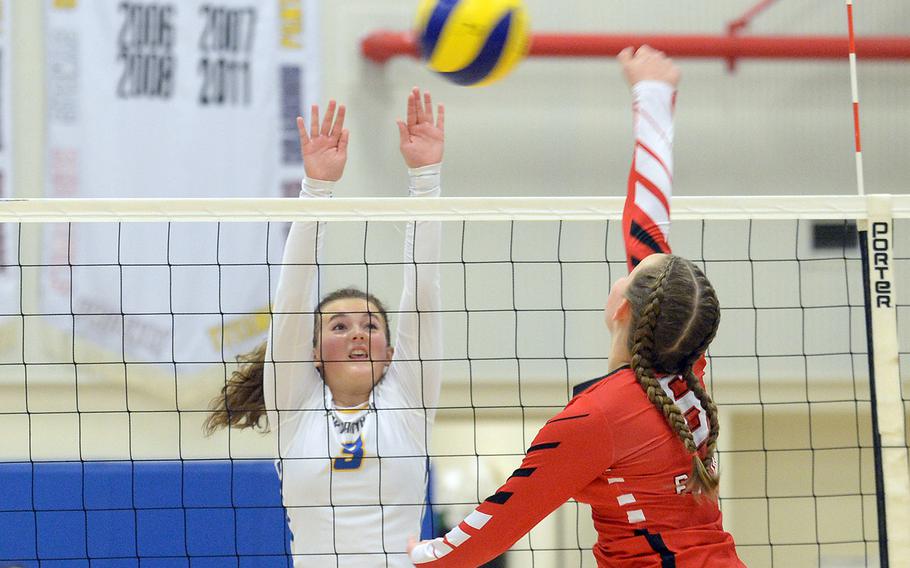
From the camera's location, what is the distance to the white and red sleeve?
262 centimetres

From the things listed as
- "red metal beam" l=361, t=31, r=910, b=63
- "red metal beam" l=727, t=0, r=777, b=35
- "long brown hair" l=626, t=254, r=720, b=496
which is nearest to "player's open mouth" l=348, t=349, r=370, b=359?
"long brown hair" l=626, t=254, r=720, b=496

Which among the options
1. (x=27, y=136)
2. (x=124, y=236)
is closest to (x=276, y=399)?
(x=124, y=236)

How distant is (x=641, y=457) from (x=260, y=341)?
5105 millimetres

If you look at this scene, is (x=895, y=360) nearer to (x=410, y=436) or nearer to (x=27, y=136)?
(x=410, y=436)

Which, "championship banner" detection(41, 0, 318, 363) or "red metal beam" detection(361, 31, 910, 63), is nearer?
"championship banner" detection(41, 0, 318, 363)

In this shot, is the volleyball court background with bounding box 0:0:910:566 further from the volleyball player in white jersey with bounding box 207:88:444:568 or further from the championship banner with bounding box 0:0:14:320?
the volleyball player in white jersey with bounding box 207:88:444:568

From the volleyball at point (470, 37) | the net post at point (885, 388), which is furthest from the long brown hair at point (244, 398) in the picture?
the net post at point (885, 388)

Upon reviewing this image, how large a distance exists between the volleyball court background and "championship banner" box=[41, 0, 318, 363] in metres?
0.02

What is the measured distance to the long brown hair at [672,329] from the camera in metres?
2.20

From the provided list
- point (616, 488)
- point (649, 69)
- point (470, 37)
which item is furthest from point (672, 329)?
point (470, 37)

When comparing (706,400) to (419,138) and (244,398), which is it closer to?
(419,138)

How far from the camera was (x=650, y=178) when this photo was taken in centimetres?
272

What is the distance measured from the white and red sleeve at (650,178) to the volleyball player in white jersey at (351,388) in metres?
0.60

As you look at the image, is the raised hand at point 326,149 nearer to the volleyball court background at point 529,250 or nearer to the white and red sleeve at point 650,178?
the white and red sleeve at point 650,178
